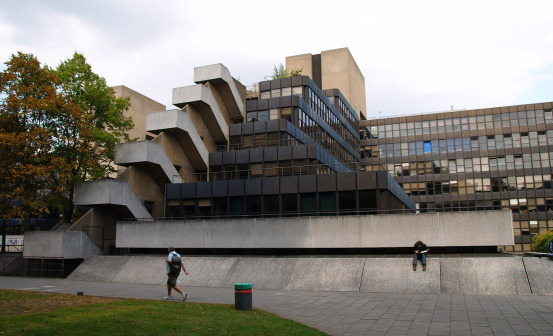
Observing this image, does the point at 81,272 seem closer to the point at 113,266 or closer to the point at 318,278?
the point at 113,266

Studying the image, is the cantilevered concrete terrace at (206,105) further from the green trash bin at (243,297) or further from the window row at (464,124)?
the window row at (464,124)

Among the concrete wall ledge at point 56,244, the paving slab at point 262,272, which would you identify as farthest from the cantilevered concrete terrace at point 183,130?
the paving slab at point 262,272

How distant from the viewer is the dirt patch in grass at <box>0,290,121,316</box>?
1394cm

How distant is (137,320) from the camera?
11.7 m

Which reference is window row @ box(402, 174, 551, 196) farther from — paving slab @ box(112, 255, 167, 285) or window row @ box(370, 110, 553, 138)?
paving slab @ box(112, 255, 167, 285)

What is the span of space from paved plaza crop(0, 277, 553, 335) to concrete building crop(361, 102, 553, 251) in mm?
50959

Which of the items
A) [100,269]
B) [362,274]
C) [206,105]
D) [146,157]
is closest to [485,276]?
[362,274]

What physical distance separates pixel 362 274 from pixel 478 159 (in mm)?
59814

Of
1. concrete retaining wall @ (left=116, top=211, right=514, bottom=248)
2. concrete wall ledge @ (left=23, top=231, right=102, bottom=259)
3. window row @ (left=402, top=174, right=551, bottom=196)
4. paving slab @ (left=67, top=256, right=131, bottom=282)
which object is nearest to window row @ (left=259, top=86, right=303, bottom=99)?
concrete retaining wall @ (left=116, top=211, right=514, bottom=248)

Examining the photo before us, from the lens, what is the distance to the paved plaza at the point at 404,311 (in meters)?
11.7

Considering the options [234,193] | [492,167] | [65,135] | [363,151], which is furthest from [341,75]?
[65,135]

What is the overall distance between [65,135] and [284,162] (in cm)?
1935

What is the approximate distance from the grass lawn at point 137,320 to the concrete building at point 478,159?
56371 mm

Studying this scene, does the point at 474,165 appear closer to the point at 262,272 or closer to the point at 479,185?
the point at 479,185
